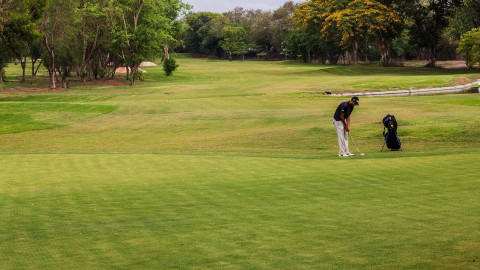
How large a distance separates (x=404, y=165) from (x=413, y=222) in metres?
7.64

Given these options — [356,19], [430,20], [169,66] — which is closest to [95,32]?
[169,66]

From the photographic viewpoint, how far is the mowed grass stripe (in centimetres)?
961

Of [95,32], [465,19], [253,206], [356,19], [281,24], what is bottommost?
[253,206]

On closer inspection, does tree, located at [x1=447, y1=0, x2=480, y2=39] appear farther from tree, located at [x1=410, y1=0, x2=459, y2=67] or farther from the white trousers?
the white trousers

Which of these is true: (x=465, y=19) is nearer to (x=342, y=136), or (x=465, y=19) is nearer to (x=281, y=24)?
(x=342, y=136)

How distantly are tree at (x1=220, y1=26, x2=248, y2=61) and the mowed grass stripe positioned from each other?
160 metres

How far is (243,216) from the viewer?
12242 millimetres

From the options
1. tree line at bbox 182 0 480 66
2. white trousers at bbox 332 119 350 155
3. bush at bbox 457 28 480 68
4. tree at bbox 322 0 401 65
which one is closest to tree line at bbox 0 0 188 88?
tree at bbox 322 0 401 65

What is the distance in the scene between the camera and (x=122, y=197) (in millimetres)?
14555

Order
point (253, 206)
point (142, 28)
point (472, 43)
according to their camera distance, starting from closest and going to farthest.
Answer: point (253, 206)
point (472, 43)
point (142, 28)

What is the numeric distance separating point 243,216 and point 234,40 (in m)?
169

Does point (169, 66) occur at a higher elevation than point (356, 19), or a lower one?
lower

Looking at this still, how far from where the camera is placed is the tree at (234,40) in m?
178

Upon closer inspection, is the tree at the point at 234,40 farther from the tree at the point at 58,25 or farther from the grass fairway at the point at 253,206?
the grass fairway at the point at 253,206
